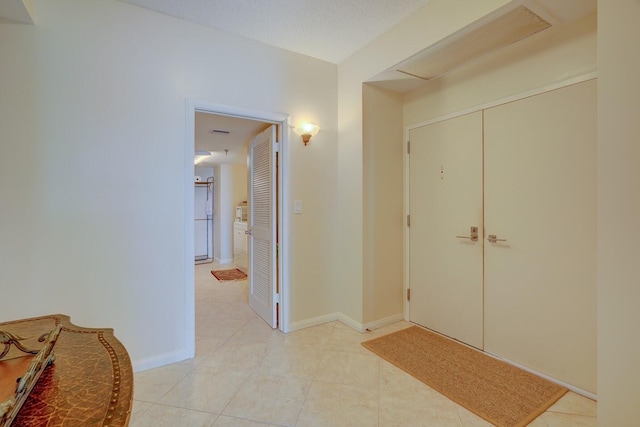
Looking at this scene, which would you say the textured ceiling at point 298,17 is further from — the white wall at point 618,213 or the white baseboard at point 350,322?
the white baseboard at point 350,322

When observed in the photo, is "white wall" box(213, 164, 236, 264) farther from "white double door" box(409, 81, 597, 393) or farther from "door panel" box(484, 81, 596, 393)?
"door panel" box(484, 81, 596, 393)

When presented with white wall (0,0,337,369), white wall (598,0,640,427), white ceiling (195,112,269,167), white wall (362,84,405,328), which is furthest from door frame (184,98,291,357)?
white wall (598,0,640,427)

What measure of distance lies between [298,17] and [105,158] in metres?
1.73

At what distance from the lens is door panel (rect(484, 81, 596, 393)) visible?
182 centimetres

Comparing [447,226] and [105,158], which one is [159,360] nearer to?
[105,158]

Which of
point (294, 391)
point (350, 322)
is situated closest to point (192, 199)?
point (294, 391)

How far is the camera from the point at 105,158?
1.97 meters

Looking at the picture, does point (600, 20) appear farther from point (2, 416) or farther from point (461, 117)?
point (2, 416)

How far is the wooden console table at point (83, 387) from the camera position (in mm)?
605

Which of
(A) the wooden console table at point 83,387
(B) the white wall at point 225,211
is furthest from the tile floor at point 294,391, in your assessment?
(B) the white wall at point 225,211

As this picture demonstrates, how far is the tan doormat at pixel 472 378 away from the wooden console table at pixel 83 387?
5.99ft

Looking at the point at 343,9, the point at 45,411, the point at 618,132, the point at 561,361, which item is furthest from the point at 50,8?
the point at 561,361

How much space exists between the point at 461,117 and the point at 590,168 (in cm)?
98

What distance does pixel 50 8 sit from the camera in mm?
1825
